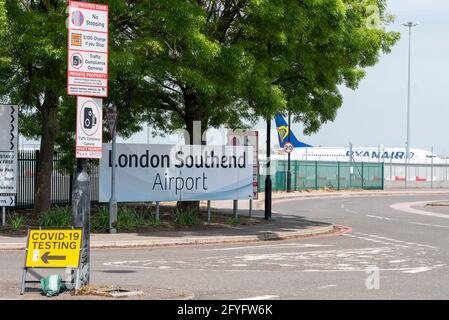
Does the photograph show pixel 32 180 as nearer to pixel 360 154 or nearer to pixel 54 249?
pixel 54 249

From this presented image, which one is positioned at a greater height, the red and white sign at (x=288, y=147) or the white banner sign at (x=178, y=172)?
the red and white sign at (x=288, y=147)

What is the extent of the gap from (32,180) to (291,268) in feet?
53.9

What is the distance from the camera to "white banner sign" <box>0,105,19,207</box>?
21562 mm

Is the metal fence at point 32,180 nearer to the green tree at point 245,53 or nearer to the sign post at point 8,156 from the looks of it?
the green tree at point 245,53

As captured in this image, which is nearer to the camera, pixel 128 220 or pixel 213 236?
pixel 213 236

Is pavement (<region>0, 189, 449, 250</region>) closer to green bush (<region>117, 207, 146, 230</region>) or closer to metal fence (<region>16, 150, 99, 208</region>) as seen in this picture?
green bush (<region>117, 207, 146, 230</region>)

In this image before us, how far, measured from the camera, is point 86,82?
Result: 37.1 ft

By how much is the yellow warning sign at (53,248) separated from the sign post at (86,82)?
0.18 metres

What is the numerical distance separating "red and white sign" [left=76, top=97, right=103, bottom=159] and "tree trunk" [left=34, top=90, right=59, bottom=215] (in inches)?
495

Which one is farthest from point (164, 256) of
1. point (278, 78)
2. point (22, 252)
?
point (278, 78)

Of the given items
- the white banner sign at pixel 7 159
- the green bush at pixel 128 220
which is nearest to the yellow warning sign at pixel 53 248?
the green bush at pixel 128 220

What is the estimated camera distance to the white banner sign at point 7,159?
2156 centimetres

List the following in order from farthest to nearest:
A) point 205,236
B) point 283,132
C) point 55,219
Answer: point 283,132, point 55,219, point 205,236

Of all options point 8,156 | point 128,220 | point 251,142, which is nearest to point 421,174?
point 251,142
